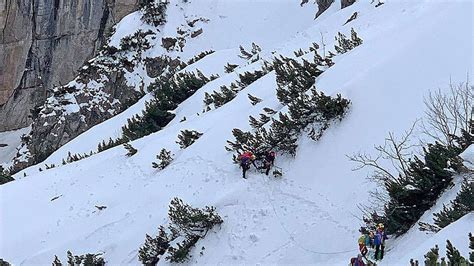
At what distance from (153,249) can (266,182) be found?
8.98 feet

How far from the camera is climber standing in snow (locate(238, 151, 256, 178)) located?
37.1 feet

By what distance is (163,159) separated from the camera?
44.9 ft

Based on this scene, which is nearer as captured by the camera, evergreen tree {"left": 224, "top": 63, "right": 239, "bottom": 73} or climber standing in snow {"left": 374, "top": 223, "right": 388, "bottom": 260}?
climber standing in snow {"left": 374, "top": 223, "right": 388, "bottom": 260}

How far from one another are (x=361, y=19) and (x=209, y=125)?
772 cm

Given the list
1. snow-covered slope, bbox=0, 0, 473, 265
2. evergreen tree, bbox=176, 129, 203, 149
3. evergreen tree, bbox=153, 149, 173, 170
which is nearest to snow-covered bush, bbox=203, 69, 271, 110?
snow-covered slope, bbox=0, 0, 473, 265

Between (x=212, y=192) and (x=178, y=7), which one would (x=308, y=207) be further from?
(x=178, y=7)

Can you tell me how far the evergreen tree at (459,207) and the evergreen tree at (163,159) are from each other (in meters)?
7.57

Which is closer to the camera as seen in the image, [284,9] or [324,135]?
[324,135]

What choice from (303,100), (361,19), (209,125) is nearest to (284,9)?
(361,19)

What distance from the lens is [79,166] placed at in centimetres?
1580

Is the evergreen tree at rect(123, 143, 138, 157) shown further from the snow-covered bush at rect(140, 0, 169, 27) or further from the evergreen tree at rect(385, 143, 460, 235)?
the snow-covered bush at rect(140, 0, 169, 27)

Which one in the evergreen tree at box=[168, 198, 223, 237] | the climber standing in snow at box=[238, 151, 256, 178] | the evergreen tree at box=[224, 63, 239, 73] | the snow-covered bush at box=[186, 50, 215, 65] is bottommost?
the evergreen tree at box=[168, 198, 223, 237]

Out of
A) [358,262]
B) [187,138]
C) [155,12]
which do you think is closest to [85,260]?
[187,138]

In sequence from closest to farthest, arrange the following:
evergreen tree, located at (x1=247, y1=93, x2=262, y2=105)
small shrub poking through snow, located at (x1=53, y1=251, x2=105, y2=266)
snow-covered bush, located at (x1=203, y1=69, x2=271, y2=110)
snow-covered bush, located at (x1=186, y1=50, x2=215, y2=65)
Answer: small shrub poking through snow, located at (x1=53, y1=251, x2=105, y2=266) < evergreen tree, located at (x1=247, y1=93, x2=262, y2=105) < snow-covered bush, located at (x1=203, y1=69, x2=271, y2=110) < snow-covered bush, located at (x1=186, y1=50, x2=215, y2=65)
